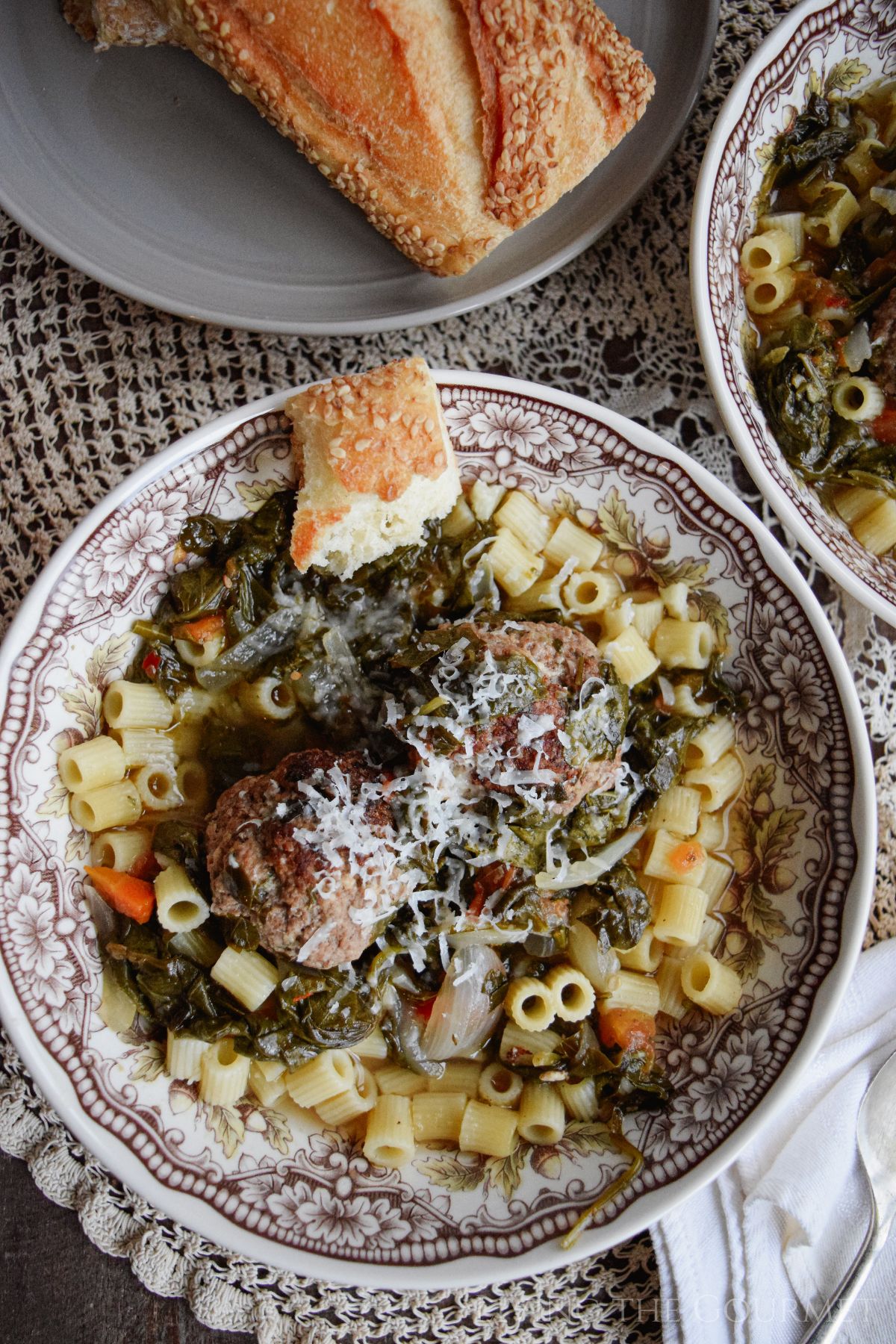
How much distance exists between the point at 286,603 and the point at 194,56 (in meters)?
1.85

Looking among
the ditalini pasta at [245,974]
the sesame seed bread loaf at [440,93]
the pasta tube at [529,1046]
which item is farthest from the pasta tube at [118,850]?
the sesame seed bread loaf at [440,93]

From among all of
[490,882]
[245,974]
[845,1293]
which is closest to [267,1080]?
[245,974]

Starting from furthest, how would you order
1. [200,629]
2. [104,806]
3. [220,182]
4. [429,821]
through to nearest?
[220,182] → [200,629] → [104,806] → [429,821]

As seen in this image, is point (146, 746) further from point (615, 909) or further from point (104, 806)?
point (615, 909)

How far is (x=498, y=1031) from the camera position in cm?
297

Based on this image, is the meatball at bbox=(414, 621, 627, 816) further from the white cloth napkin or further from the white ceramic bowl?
Answer: the white cloth napkin

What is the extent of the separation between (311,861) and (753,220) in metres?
2.37

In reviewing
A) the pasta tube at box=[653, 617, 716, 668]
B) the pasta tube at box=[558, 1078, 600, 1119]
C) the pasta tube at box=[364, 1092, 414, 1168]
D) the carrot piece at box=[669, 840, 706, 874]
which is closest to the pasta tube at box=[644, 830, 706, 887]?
the carrot piece at box=[669, 840, 706, 874]

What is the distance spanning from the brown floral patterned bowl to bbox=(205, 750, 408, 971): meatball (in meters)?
0.50

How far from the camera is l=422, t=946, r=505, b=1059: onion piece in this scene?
2844 mm

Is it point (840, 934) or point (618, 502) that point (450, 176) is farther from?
point (840, 934)

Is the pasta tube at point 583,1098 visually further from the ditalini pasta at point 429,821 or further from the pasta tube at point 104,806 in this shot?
the pasta tube at point 104,806

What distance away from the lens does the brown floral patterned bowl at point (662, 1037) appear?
2635mm

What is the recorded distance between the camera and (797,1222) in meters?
3.16
